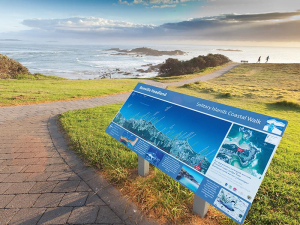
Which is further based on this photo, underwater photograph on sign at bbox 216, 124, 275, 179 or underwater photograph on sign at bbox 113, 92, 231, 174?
underwater photograph on sign at bbox 113, 92, 231, 174

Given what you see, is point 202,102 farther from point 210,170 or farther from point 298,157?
point 298,157

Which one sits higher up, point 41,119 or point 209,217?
point 209,217

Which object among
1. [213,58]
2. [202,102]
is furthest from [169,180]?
[213,58]

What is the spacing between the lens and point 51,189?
122 inches

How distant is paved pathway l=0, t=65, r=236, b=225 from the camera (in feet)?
8.38

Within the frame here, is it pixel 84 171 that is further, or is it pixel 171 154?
pixel 84 171

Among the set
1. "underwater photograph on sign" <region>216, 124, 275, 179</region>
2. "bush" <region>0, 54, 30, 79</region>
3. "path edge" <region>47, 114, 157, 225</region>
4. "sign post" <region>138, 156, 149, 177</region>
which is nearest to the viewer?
"underwater photograph on sign" <region>216, 124, 275, 179</region>

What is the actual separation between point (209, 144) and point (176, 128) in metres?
0.56

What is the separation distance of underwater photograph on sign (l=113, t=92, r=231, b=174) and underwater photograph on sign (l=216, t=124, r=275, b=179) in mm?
95

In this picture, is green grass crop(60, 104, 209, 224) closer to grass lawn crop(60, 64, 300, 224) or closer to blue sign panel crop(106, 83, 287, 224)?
grass lawn crop(60, 64, 300, 224)

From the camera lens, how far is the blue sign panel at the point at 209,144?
6.06ft

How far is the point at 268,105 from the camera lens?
33.2 ft

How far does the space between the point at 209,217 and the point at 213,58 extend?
4976cm

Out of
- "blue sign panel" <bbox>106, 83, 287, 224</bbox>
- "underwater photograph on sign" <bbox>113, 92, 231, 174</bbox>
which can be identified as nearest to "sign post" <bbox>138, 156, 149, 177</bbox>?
"blue sign panel" <bbox>106, 83, 287, 224</bbox>
